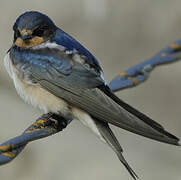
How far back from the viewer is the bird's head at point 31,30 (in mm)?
2916

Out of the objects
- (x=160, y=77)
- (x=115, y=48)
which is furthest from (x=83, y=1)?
(x=160, y=77)

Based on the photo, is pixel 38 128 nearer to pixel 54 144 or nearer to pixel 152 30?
pixel 54 144

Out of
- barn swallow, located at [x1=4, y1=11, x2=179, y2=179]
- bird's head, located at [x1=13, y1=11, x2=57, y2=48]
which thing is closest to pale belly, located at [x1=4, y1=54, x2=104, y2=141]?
barn swallow, located at [x1=4, y1=11, x2=179, y2=179]

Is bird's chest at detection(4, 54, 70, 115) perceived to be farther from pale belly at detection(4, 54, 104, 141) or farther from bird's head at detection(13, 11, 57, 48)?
bird's head at detection(13, 11, 57, 48)

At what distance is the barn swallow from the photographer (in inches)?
101

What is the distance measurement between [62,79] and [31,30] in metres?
0.30

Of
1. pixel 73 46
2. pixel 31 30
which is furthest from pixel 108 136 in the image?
pixel 31 30

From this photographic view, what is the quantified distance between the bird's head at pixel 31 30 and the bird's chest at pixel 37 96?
0.42 feet

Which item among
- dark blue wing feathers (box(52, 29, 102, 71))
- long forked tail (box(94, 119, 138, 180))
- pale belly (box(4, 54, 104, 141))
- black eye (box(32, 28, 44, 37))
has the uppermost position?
black eye (box(32, 28, 44, 37))

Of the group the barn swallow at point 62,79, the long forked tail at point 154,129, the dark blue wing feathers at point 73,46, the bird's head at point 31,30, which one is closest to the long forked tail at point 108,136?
the barn swallow at point 62,79

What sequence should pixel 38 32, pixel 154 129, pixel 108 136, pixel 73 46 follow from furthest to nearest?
1. pixel 38 32
2. pixel 73 46
3. pixel 108 136
4. pixel 154 129

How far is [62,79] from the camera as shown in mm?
2777

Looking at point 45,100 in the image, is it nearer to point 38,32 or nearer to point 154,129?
point 38,32

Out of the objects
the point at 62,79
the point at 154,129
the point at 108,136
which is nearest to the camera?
the point at 154,129
